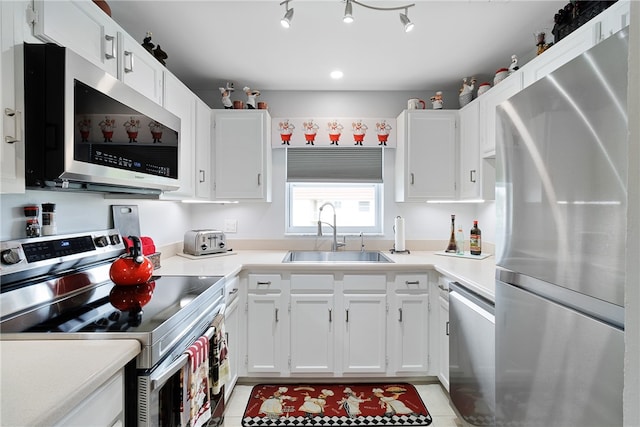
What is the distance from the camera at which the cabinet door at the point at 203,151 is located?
2389 millimetres

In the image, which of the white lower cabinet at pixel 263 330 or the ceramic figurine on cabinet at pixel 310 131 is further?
the ceramic figurine on cabinet at pixel 310 131

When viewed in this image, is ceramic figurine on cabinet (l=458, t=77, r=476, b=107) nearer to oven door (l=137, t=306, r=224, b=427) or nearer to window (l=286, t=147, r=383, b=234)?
window (l=286, t=147, r=383, b=234)

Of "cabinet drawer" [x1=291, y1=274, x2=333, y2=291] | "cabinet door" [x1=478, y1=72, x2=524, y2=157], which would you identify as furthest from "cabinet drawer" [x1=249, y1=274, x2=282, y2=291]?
"cabinet door" [x1=478, y1=72, x2=524, y2=157]

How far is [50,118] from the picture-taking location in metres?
1.02

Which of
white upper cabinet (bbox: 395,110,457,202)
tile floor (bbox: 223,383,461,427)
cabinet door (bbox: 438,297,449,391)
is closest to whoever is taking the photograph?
tile floor (bbox: 223,383,461,427)

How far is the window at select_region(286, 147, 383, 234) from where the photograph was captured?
2.96 metres

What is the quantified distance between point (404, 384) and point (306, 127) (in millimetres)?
2221

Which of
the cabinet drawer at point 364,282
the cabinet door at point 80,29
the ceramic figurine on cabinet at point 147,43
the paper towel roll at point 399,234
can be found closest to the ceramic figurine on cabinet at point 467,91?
the paper towel roll at point 399,234

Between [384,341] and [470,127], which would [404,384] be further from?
[470,127]

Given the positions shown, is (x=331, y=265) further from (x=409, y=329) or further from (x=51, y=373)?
(x=51, y=373)

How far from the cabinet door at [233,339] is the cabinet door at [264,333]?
10 cm

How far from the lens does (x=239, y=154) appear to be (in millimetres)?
2646

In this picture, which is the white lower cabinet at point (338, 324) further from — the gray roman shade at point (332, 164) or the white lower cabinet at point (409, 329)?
the gray roman shade at point (332, 164)

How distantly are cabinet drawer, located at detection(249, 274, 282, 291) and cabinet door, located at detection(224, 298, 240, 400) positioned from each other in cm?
15
